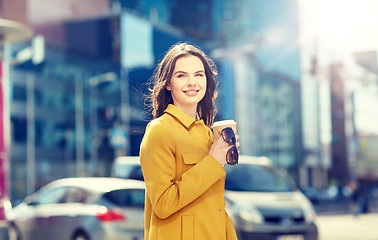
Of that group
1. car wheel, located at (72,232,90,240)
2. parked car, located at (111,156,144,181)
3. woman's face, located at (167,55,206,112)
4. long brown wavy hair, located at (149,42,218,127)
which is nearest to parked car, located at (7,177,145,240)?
car wheel, located at (72,232,90,240)

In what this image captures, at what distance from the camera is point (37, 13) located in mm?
48594

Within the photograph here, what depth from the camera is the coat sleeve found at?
7.34 feet

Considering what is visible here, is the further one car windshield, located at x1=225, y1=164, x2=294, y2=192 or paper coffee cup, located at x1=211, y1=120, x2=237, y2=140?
car windshield, located at x1=225, y1=164, x2=294, y2=192

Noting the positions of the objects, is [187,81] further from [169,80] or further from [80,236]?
[80,236]

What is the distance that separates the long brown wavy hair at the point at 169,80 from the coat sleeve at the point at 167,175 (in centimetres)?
29

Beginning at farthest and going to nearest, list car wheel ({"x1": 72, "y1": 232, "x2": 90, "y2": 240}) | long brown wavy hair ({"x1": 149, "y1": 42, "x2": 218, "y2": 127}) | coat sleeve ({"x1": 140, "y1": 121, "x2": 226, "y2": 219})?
car wheel ({"x1": 72, "y1": 232, "x2": 90, "y2": 240}), long brown wavy hair ({"x1": 149, "y1": 42, "x2": 218, "y2": 127}), coat sleeve ({"x1": 140, "y1": 121, "x2": 226, "y2": 219})

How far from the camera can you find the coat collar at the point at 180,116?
243 centimetres

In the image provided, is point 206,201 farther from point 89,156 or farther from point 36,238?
point 89,156

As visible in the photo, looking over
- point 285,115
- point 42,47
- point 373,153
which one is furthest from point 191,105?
point 373,153

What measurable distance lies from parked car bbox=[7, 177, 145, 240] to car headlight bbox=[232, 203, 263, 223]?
165cm

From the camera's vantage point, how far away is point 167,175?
2.26m

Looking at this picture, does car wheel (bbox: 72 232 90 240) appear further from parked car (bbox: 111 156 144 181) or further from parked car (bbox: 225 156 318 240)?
parked car (bbox: 111 156 144 181)

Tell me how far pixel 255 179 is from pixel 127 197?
10.0 ft

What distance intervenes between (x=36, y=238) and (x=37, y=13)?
41.1 meters
